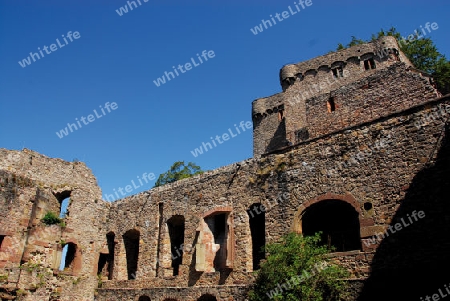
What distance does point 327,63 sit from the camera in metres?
29.4

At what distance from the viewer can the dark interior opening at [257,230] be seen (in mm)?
14758

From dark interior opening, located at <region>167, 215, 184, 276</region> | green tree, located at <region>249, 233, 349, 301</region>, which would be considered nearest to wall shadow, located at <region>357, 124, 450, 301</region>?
green tree, located at <region>249, 233, 349, 301</region>

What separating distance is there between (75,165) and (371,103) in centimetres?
1532

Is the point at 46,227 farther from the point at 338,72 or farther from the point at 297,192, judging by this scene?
the point at 338,72

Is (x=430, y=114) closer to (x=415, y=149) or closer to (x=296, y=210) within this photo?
(x=415, y=149)

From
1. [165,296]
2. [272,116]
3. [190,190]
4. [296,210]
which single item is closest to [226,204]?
[190,190]

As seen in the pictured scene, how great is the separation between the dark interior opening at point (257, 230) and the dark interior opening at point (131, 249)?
7.18 m

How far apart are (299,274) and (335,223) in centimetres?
310

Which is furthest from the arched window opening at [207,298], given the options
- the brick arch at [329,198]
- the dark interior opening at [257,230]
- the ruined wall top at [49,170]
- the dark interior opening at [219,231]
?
the ruined wall top at [49,170]

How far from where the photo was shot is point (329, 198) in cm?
1222

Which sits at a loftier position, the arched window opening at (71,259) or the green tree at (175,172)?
the green tree at (175,172)

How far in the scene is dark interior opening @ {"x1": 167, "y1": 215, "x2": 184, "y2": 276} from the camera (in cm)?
1784

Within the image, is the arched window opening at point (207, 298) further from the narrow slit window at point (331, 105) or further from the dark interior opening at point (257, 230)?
the narrow slit window at point (331, 105)

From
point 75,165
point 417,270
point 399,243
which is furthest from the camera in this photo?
point 75,165
